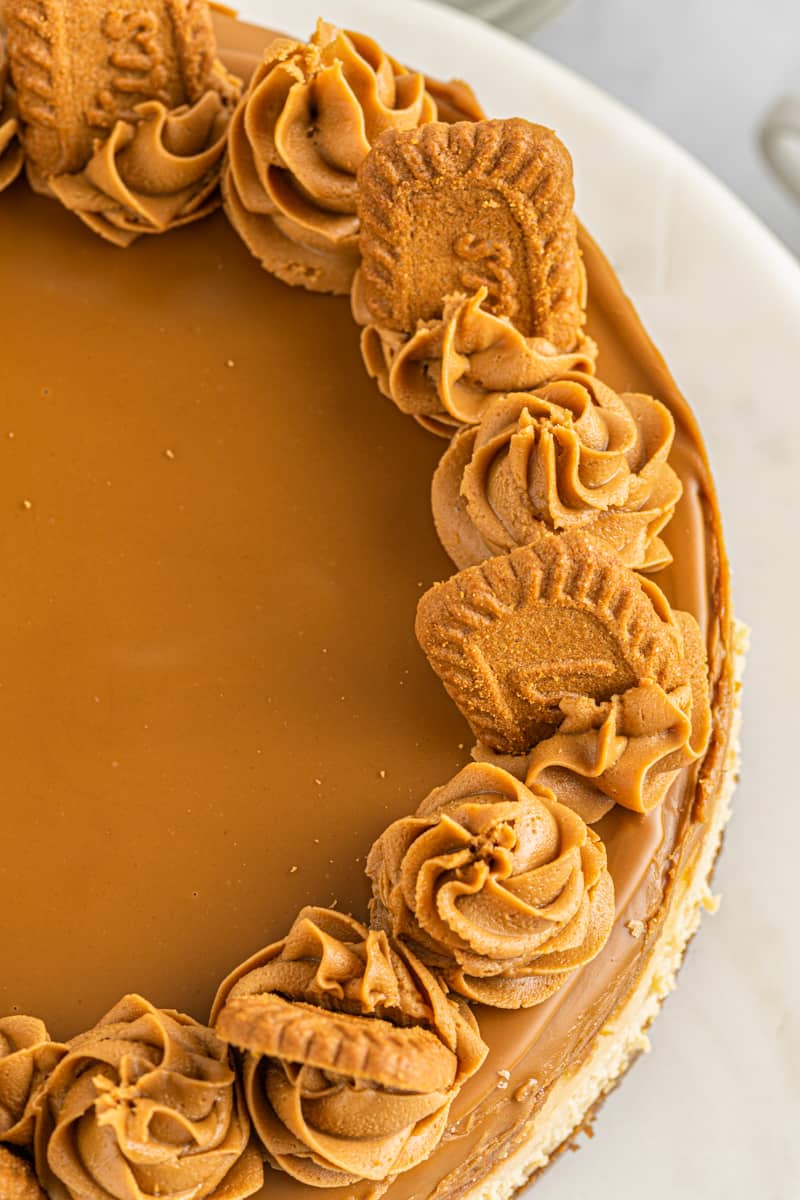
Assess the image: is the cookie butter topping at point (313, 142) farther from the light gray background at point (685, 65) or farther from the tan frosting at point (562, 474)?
the light gray background at point (685, 65)

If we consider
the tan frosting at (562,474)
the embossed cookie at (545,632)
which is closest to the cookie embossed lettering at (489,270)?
the tan frosting at (562,474)

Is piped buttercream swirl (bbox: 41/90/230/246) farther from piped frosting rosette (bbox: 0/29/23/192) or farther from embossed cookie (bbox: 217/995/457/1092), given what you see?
embossed cookie (bbox: 217/995/457/1092)

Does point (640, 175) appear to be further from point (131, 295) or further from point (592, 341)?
point (131, 295)

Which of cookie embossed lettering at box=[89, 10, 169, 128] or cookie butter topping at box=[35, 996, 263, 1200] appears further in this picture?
cookie embossed lettering at box=[89, 10, 169, 128]

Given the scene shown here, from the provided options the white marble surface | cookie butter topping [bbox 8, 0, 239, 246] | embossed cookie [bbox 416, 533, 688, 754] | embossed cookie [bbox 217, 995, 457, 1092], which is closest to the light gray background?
the white marble surface

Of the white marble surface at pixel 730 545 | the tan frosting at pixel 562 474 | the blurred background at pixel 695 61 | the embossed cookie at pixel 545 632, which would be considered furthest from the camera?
the blurred background at pixel 695 61

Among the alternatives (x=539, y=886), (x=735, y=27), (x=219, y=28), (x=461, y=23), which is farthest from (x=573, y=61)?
(x=539, y=886)
